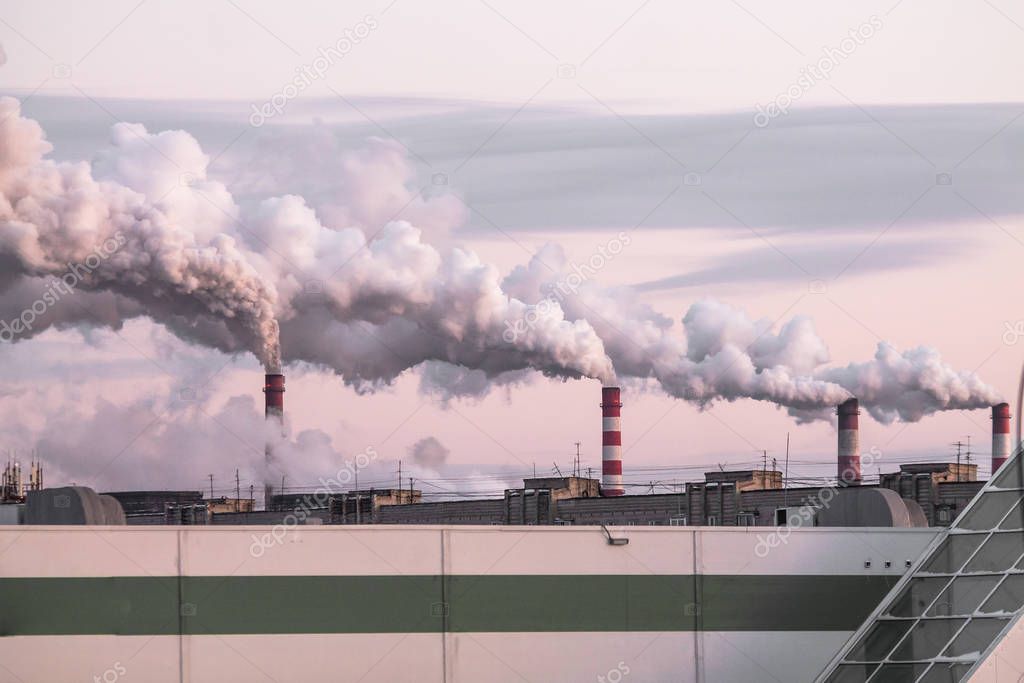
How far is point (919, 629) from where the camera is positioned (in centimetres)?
2153

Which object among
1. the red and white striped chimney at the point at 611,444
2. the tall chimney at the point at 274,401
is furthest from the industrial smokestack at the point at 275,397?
the red and white striped chimney at the point at 611,444

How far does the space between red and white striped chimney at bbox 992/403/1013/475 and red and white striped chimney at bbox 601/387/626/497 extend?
638 inches

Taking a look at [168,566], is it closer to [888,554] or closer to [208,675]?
[208,675]

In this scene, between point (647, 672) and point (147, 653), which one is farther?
point (647, 672)

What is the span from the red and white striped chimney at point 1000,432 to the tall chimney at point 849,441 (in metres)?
6.76

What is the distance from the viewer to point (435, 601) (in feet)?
72.0

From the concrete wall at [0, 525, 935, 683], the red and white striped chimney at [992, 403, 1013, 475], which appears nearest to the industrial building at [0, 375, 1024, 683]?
the concrete wall at [0, 525, 935, 683]

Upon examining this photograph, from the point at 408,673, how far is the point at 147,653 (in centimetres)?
422

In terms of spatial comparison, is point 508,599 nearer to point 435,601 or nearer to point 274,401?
point 435,601

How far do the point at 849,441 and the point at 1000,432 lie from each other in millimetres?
7630

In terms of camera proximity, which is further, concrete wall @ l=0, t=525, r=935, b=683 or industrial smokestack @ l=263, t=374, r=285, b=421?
industrial smokestack @ l=263, t=374, r=285, b=421

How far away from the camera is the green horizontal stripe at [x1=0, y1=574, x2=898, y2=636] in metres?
20.9

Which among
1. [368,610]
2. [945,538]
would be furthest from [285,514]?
[945,538]

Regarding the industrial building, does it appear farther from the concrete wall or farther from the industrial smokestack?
the industrial smokestack
